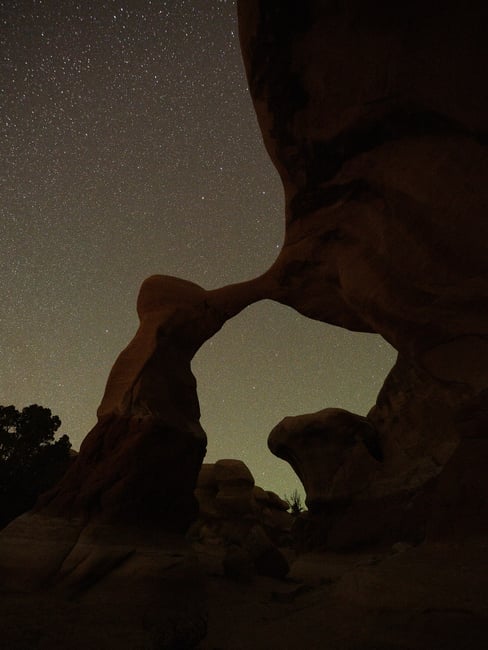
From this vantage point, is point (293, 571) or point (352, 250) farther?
point (293, 571)

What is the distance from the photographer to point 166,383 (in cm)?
933

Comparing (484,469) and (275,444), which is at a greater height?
(275,444)

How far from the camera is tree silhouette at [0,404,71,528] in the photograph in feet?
52.5

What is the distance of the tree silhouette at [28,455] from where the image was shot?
1602 centimetres

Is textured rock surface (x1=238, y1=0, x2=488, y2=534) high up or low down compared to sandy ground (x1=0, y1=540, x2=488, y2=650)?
up

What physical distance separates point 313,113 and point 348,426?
9.41 m

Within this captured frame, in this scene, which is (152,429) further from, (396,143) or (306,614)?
(396,143)

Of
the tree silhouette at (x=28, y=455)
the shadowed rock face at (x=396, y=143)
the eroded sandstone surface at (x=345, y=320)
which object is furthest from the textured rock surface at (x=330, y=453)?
the tree silhouette at (x=28, y=455)

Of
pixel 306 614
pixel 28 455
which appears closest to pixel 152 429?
pixel 306 614

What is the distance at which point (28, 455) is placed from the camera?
17.4m

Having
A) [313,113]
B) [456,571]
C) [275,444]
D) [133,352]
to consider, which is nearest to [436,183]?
[313,113]

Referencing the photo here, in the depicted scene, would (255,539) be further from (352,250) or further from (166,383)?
(352,250)

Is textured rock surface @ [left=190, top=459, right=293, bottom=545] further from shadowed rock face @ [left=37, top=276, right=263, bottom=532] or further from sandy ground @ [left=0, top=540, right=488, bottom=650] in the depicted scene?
sandy ground @ [left=0, top=540, right=488, bottom=650]

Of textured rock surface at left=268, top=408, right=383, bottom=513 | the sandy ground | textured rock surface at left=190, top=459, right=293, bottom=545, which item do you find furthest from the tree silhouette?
the sandy ground
